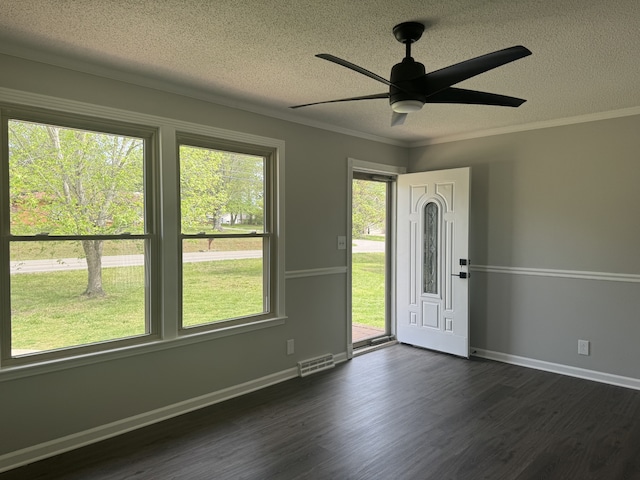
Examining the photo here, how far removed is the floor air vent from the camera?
4027 mm

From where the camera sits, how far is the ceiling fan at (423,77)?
1.84m

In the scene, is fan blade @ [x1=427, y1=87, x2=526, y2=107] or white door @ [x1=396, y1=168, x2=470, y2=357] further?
white door @ [x1=396, y1=168, x2=470, y2=357]

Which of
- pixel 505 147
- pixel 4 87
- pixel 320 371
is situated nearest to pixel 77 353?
pixel 4 87

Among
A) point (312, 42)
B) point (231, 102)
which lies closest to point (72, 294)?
point (231, 102)

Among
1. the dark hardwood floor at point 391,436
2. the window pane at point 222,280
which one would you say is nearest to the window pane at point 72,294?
the window pane at point 222,280

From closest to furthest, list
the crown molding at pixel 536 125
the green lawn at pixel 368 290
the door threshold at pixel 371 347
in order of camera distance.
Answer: the crown molding at pixel 536 125
the door threshold at pixel 371 347
the green lawn at pixel 368 290

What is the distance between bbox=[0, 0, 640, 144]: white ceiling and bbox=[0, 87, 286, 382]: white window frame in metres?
0.26

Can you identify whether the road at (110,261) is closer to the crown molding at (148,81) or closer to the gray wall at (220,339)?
the gray wall at (220,339)

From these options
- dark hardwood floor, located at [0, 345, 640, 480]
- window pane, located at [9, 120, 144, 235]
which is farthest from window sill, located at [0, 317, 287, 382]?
window pane, located at [9, 120, 144, 235]

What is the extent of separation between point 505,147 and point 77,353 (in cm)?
429

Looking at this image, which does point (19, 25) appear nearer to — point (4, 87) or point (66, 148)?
point (4, 87)

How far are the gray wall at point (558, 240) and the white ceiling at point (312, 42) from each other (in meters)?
0.65

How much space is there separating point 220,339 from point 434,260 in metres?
2.59

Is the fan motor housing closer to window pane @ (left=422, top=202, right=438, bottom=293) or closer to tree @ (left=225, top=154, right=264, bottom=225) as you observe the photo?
tree @ (left=225, top=154, right=264, bottom=225)
